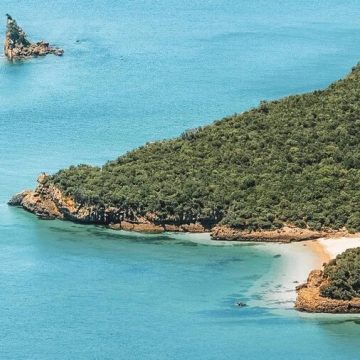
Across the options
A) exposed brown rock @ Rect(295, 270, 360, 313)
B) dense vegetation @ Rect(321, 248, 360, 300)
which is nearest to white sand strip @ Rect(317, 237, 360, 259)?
dense vegetation @ Rect(321, 248, 360, 300)

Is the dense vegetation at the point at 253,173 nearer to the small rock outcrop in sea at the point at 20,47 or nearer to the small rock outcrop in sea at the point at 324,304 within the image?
the small rock outcrop in sea at the point at 324,304

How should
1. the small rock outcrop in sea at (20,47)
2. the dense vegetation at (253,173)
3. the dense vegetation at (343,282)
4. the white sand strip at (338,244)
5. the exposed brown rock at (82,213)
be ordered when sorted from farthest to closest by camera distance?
the small rock outcrop in sea at (20,47), the exposed brown rock at (82,213), the dense vegetation at (253,173), the white sand strip at (338,244), the dense vegetation at (343,282)

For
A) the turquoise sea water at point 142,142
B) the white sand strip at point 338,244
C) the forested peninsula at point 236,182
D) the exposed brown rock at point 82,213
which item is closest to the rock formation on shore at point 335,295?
the turquoise sea water at point 142,142

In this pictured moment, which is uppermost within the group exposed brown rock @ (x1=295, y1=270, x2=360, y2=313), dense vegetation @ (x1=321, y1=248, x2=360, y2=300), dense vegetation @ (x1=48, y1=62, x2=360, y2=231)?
dense vegetation @ (x1=48, y1=62, x2=360, y2=231)

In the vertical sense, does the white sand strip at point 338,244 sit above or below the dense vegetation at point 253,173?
below

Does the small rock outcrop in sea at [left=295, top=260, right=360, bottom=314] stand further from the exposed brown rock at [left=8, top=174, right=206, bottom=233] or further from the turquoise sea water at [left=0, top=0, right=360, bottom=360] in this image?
the exposed brown rock at [left=8, top=174, right=206, bottom=233]

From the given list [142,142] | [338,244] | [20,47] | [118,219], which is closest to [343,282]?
[338,244]

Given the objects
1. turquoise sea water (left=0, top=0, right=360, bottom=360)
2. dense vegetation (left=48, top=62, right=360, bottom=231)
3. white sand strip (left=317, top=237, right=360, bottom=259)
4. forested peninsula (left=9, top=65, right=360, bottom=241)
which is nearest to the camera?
turquoise sea water (left=0, top=0, right=360, bottom=360)

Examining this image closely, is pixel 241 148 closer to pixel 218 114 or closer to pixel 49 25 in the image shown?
pixel 218 114
